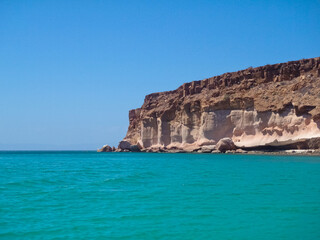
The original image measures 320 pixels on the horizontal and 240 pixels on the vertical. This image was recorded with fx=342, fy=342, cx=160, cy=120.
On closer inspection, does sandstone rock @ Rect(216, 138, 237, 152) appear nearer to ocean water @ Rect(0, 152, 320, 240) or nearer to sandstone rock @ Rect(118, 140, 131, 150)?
sandstone rock @ Rect(118, 140, 131, 150)

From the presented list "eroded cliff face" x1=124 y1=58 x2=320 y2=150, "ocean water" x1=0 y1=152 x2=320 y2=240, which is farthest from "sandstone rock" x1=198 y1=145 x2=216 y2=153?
"ocean water" x1=0 y1=152 x2=320 y2=240

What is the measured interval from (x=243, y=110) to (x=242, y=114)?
70cm

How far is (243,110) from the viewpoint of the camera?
5600 cm

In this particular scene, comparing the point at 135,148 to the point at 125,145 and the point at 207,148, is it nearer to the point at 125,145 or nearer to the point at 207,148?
the point at 125,145

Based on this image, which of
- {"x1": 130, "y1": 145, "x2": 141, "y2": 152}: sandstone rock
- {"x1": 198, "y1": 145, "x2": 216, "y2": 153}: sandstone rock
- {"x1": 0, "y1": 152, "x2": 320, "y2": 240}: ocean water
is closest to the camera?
{"x1": 0, "y1": 152, "x2": 320, "y2": 240}: ocean water

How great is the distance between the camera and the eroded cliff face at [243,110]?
47.0 m

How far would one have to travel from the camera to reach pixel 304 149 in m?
43.0

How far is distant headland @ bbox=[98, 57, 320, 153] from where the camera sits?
46.3m

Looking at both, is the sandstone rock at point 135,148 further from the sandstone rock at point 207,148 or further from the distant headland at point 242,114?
the sandstone rock at point 207,148

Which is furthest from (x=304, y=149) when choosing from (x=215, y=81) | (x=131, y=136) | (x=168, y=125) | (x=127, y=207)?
(x=131, y=136)

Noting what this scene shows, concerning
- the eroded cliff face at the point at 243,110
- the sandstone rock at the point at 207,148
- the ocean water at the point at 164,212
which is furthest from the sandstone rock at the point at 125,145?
the ocean water at the point at 164,212

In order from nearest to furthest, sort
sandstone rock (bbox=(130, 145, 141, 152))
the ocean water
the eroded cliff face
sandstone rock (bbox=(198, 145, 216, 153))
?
the ocean water
the eroded cliff face
sandstone rock (bbox=(198, 145, 216, 153))
sandstone rock (bbox=(130, 145, 141, 152))

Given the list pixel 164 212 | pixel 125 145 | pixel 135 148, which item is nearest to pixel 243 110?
pixel 135 148

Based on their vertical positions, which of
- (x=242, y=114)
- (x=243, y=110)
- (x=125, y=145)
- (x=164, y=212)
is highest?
(x=243, y=110)
